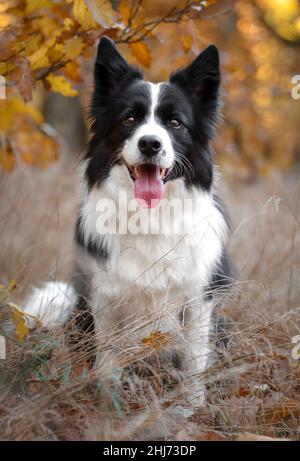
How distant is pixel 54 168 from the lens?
8430mm

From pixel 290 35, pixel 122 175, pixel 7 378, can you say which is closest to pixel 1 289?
pixel 7 378

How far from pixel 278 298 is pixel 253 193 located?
5654 mm

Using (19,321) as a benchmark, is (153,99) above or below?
above

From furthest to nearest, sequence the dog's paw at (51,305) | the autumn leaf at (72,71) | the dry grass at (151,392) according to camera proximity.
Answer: the autumn leaf at (72,71) → the dog's paw at (51,305) → the dry grass at (151,392)

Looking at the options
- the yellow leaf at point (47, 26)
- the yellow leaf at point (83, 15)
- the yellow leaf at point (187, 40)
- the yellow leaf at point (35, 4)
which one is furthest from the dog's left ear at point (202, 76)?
the yellow leaf at point (35, 4)

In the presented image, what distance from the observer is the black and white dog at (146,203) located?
3330mm

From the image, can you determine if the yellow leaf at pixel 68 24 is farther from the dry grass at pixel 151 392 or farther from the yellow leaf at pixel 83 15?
the dry grass at pixel 151 392

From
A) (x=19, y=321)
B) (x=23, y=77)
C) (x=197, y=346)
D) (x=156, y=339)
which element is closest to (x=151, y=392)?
(x=156, y=339)

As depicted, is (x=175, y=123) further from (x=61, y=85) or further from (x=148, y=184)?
(x=61, y=85)

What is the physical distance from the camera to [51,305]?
3219 mm

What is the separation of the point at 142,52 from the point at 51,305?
169cm

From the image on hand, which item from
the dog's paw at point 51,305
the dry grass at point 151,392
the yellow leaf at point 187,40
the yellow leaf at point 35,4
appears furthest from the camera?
the yellow leaf at point 187,40

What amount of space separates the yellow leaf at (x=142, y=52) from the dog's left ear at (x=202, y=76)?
0.66ft
